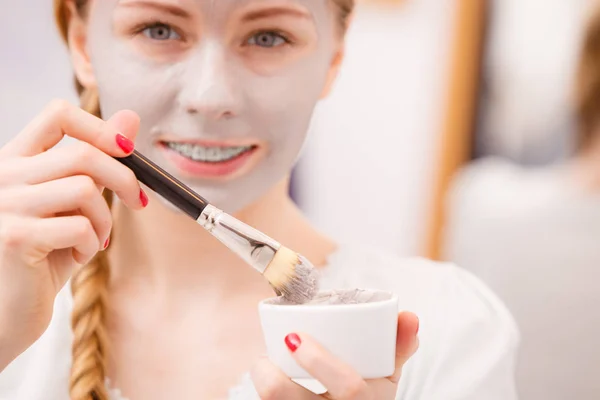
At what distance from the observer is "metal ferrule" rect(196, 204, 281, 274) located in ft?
1.53

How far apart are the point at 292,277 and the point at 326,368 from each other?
0.07 m

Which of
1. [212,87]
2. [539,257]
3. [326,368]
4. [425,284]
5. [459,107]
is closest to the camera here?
[326,368]

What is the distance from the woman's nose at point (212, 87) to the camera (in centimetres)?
57

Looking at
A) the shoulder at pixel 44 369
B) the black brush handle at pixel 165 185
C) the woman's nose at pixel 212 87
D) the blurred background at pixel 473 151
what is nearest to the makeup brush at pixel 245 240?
the black brush handle at pixel 165 185

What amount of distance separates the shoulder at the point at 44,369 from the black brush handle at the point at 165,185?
221mm

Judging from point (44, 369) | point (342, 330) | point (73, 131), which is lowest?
point (44, 369)

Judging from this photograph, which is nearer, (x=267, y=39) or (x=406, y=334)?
(x=406, y=334)

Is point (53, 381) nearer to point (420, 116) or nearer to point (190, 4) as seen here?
point (190, 4)

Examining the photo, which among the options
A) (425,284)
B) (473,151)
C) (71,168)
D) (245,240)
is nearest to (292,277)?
(245,240)

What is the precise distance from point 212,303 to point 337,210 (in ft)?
1.33

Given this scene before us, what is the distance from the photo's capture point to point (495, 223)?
1048mm

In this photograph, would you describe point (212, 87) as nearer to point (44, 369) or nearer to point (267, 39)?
point (267, 39)

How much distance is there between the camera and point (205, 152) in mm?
600

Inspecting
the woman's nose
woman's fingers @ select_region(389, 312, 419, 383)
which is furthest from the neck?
woman's fingers @ select_region(389, 312, 419, 383)
